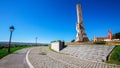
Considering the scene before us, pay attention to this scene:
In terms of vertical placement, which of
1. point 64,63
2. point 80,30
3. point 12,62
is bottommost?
point 64,63

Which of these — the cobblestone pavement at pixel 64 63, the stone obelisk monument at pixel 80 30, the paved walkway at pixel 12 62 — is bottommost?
the cobblestone pavement at pixel 64 63

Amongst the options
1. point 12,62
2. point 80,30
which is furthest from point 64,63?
point 80,30

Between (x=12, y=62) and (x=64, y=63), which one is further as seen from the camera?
(x=12, y=62)

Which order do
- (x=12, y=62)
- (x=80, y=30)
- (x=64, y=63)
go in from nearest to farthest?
(x=64, y=63), (x=12, y=62), (x=80, y=30)

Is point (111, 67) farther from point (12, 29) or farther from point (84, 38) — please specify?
point (84, 38)

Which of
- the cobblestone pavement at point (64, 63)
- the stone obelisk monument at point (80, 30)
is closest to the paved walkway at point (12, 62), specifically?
the cobblestone pavement at point (64, 63)

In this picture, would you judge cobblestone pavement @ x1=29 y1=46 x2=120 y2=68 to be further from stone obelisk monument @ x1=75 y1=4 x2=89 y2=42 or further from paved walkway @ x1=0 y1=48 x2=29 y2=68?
stone obelisk monument @ x1=75 y1=4 x2=89 y2=42

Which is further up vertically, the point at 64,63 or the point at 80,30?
the point at 80,30

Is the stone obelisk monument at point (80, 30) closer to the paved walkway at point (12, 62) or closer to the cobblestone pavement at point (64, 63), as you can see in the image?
the cobblestone pavement at point (64, 63)

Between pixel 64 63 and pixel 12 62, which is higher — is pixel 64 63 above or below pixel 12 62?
below

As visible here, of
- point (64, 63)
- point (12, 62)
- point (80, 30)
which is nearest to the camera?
point (64, 63)

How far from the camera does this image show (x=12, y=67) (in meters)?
10.1

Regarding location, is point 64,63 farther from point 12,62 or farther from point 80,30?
point 80,30

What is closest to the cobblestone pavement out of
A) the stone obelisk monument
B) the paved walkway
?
the paved walkway
